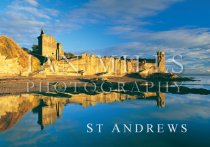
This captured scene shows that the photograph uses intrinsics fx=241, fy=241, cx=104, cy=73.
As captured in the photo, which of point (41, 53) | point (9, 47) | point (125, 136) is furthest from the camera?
point (41, 53)

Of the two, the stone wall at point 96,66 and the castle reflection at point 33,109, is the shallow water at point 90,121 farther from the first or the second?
the stone wall at point 96,66

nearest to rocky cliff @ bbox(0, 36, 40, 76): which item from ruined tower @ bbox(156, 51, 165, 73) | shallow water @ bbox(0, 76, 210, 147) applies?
shallow water @ bbox(0, 76, 210, 147)

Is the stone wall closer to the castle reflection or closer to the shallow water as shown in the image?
the castle reflection

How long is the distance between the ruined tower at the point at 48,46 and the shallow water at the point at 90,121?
1480 inches

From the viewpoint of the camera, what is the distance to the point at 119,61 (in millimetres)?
75750

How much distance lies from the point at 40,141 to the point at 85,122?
4502mm

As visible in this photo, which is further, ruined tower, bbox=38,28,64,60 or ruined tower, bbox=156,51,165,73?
ruined tower, bbox=156,51,165,73

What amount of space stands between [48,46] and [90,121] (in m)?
46.2

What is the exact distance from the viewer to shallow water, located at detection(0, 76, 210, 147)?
10.8 meters

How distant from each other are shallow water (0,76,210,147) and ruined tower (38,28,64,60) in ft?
123

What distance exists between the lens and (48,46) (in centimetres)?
5838

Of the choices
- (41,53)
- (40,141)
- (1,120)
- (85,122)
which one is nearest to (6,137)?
(40,141)

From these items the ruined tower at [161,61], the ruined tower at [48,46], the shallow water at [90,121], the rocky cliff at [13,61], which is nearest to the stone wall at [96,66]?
the ruined tower at [161,61]

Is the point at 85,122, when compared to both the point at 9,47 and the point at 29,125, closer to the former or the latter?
the point at 29,125
